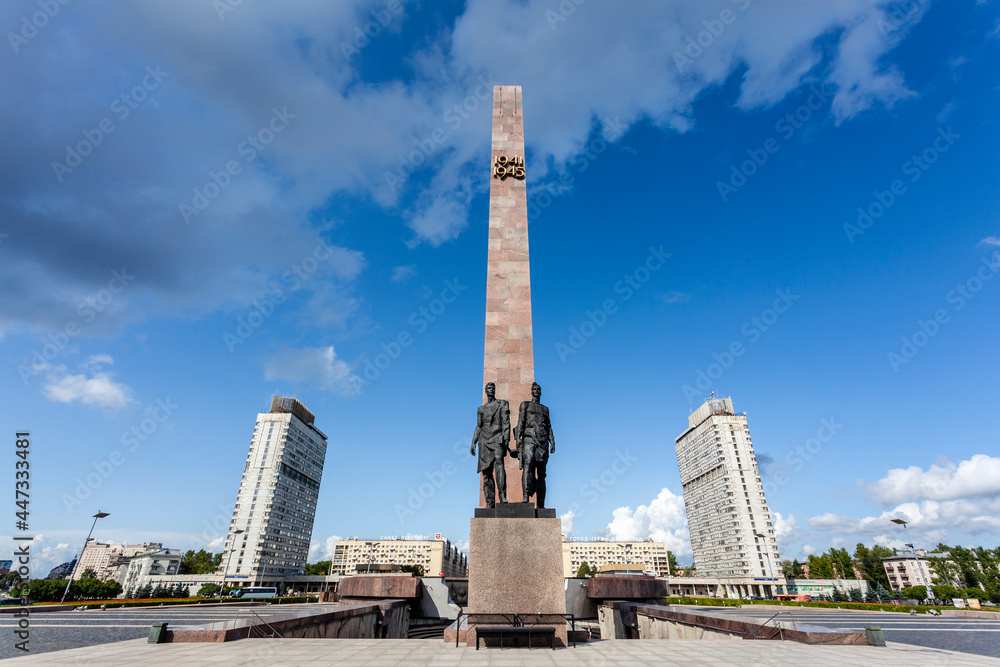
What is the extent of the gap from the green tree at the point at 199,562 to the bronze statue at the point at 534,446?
385ft

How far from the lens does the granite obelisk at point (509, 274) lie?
14328 mm

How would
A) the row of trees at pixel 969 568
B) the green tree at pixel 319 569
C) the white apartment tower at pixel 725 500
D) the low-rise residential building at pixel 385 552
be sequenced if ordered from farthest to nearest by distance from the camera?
the low-rise residential building at pixel 385 552
the green tree at pixel 319 569
the white apartment tower at pixel 725 500
the row of trees at pixel 969 568

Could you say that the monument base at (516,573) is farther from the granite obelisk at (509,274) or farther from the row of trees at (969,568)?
the row of trees at (969,568)

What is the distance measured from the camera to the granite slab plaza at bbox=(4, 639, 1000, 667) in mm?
6172

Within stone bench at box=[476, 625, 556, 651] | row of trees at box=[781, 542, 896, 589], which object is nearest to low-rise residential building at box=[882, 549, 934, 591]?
row of trees at box=[781, 542, 896, 589]

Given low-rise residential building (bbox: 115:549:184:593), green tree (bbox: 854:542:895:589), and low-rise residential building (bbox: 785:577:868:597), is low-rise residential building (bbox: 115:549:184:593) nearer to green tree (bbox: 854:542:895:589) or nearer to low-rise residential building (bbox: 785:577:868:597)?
low-rise residential building (bbox: 785:577:868:597)

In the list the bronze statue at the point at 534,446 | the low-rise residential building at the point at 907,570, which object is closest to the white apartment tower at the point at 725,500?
the low-rise residential building at the point at 907,570

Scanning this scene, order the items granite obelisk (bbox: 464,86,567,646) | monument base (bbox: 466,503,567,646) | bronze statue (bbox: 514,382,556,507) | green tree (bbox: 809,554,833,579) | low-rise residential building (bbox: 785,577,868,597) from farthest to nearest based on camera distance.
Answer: green tree (bbox: 809,554,833,579) → low-rise residential building (bbox: 785,577,868,597) → bronze statue (bbox: 514,382,556,507) → granite obelisk (bbox: 464,86,567,646) → monument base (bbox: 466,503,567,646)

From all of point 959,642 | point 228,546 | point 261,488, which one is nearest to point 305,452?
point 261,488

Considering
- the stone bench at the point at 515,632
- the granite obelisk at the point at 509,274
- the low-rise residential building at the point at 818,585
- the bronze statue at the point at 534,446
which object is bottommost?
the low-rise residential building at the point at 818,585

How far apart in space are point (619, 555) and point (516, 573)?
19038 centimetres

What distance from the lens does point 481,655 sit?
695cm

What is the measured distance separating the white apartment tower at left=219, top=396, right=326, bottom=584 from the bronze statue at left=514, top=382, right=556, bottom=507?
91.1 metres

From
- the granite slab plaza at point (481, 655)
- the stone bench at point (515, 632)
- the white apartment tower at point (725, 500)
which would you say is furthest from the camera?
the white apartment tower at point (725, 500)
